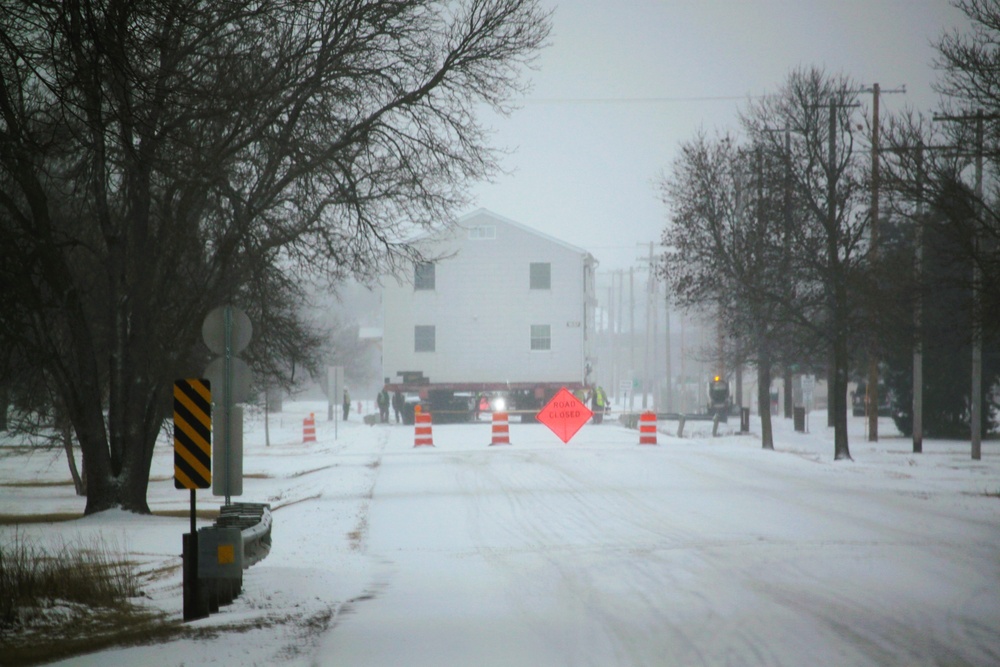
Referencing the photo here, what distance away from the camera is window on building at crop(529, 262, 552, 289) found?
5403 cm

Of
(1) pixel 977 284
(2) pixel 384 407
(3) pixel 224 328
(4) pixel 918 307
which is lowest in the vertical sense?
(2) pixel 384 407

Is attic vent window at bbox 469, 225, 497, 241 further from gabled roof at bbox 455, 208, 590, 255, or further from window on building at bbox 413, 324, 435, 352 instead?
window on building at bbox 413, 324, 435, 352

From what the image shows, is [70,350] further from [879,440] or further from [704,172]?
[879,440]

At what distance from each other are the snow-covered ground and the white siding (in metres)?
26.1

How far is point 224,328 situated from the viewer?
12289 mm

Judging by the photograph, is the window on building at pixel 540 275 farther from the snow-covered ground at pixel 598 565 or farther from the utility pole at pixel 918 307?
the snow-covered ground at pixel 598 565

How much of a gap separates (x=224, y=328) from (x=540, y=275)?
42.3 m

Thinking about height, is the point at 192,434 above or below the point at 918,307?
below

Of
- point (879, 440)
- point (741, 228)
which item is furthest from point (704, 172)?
point (879, 440)

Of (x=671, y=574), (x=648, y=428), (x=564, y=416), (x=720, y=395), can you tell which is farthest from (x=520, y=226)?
(x=671, y=574)

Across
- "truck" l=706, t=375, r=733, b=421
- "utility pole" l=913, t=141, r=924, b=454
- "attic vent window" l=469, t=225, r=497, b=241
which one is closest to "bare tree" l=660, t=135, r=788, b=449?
"utility pole" l=913, t=141, r=924, b=454

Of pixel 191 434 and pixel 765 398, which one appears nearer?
pixel 191 434

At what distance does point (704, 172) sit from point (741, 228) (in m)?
2.15

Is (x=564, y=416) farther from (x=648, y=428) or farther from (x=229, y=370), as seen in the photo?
(x=229, y=370)
